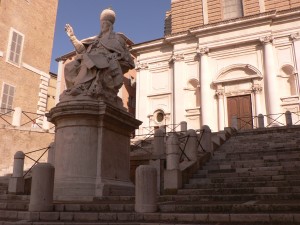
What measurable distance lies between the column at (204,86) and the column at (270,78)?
4.37m

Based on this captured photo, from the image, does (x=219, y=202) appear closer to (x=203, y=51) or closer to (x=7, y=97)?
(x=7, y=97)

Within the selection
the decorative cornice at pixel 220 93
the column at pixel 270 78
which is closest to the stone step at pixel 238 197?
the column at pixel 270 78

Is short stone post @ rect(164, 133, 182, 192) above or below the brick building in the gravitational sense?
below

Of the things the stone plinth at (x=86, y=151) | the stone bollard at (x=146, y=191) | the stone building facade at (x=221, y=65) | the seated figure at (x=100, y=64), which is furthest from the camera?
the stone building facade at (x=221, y=65)

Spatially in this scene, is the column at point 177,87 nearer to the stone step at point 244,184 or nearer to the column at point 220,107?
the column at point 220,107

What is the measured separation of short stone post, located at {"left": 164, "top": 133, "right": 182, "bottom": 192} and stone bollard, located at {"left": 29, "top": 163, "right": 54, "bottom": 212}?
10.8 ft

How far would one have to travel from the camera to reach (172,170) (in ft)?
27.5

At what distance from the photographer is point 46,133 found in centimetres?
1952

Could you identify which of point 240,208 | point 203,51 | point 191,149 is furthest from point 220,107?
point 240,208

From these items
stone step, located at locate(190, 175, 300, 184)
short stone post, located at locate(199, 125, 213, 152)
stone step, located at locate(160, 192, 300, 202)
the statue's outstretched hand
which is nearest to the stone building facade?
short stone post, located at locate(199, 125, 213, 152)

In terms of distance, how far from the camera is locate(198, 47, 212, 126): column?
26784 mm

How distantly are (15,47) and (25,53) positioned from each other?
1.02 meters

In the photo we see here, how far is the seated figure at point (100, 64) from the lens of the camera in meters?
8.00

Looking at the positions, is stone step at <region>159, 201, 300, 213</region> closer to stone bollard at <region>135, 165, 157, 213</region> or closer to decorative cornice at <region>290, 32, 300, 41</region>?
stone bollard at <region>135, 165, 157, 213</region>
